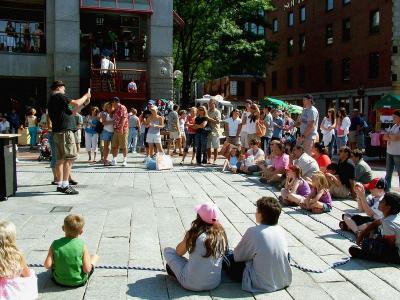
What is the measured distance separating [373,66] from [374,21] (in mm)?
3150

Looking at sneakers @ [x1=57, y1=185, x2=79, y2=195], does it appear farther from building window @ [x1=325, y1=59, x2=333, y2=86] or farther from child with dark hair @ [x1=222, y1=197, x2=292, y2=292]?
building window @ [x1=325, y1=59, x2=333, y2=86]

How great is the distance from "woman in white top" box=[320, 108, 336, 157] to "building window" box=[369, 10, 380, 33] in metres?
21.3

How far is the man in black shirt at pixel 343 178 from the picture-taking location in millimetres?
9430

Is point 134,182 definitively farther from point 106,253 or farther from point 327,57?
point 327,57

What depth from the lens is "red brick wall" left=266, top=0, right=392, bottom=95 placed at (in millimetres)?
35125

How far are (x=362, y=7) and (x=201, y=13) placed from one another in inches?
482

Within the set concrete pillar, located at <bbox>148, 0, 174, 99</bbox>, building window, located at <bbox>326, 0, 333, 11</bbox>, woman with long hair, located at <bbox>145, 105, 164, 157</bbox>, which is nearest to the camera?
woman with long hair, located at <bbox>145, 105, 164, 157</bbox>

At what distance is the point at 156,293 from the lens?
476 cm

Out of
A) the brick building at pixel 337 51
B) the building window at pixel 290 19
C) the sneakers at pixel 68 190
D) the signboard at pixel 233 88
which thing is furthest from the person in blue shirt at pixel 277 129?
the signboard at pixel 233 88

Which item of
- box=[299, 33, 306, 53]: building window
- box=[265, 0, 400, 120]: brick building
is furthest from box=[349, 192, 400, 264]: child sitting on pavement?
box=[299, 33, 306, 53]: building window

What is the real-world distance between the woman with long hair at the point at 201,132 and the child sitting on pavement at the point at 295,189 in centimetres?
569

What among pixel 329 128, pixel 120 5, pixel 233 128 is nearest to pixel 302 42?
pixel 120 5

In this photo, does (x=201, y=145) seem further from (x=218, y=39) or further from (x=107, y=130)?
(x=218, y=39)

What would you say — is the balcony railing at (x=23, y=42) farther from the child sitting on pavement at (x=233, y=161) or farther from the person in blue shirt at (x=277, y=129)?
the child sitting on pavement at (x=233, y=161)
